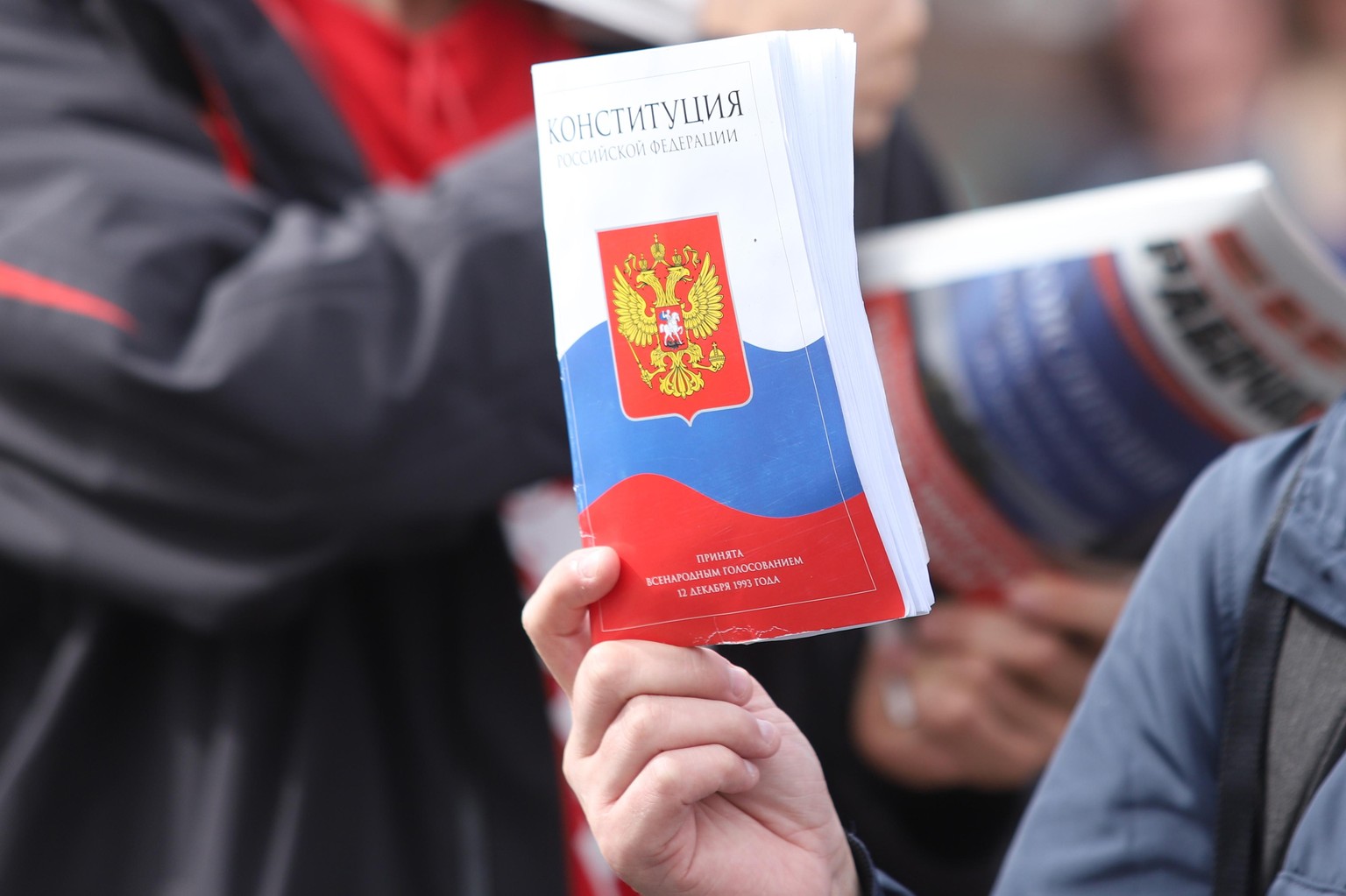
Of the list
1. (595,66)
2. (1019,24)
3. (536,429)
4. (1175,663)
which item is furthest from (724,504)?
(1019,24)

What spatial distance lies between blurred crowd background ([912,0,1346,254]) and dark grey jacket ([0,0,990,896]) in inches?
53.6

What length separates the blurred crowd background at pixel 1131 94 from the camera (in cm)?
196

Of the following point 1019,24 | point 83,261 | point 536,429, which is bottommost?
point 536,429

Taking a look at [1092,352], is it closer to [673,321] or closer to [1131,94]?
[673,321]

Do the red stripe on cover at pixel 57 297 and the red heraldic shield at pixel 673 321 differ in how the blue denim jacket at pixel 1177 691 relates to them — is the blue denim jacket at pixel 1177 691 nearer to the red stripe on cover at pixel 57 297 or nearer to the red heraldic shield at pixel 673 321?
the red heraldic shield at pixel 673 321

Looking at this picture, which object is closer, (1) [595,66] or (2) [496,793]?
(1) [595,66]

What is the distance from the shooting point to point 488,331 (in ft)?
3.18

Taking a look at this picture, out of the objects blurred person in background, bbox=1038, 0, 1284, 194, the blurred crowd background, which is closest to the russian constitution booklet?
the blurred crowd background

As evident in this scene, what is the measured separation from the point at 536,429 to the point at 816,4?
1.36 ft

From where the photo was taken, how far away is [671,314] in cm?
55

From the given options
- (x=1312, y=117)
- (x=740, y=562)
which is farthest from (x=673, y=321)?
(x=1312, y=117)

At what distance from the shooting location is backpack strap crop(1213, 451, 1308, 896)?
25.7 inches

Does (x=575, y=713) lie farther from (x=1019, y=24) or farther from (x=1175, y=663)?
(x=1019, y=24)

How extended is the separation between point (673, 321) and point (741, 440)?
2.4 inches
